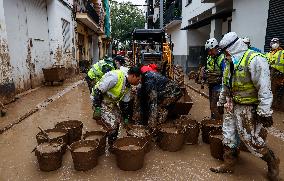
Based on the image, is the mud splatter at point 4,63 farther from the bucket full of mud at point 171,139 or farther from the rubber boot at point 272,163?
the rubber boot at point 272,163

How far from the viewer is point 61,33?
14414 mm

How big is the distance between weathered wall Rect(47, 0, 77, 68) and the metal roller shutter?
1002 cm

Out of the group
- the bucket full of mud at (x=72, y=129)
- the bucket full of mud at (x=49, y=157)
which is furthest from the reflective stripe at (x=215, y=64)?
the bucket full of mud at (x=49, y=157)

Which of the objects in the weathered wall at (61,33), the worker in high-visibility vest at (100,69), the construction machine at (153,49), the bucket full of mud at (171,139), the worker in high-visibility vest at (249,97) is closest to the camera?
the worker in high-visibility vest at (249,97)

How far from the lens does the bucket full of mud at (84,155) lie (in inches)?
153

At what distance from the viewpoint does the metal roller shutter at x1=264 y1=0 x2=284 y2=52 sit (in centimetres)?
740

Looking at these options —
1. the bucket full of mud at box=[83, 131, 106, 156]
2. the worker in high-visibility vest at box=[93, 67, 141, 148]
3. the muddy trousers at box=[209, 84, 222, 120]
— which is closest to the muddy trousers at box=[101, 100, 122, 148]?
the worker in high-visibility vest at box=[93, 67, 141, 148]

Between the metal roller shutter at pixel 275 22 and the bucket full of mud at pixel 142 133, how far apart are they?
5.23 metres

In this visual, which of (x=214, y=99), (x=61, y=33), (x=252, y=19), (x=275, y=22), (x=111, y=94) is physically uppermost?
(x=61, y=33)

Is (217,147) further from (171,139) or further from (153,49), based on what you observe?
(153,49)

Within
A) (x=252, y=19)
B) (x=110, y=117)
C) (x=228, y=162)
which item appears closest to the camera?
(x=228, y=162)

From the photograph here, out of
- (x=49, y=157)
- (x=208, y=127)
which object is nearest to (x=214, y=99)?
(x=208, y=127)

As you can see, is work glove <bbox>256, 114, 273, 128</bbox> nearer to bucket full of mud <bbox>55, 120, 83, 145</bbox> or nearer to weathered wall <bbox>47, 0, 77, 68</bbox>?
bucket full of mud <bbox>55, 120, 83, 145</bbox>

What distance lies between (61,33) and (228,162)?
12.8 metres
